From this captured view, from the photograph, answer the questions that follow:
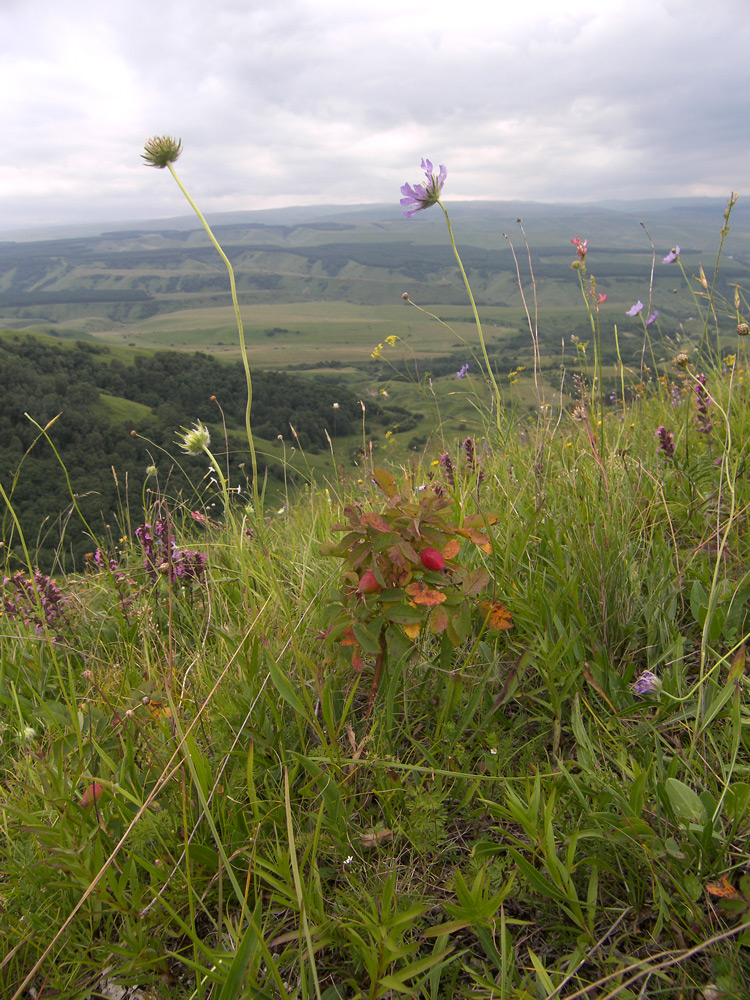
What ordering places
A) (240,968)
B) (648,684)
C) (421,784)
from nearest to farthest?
(240,968) → (421,784) → (648,684)

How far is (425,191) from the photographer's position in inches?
108

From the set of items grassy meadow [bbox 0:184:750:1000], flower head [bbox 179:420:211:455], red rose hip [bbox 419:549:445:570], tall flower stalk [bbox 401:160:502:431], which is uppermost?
tall flower stalk [bbox 401:160:502:431]

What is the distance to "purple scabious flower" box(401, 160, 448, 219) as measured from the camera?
8.84 feet

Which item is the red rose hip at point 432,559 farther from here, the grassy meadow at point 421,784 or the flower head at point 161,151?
the flower head at point 161,151

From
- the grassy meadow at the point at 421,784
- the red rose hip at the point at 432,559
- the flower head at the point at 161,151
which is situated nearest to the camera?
the grassy meadow at the point at 421,784

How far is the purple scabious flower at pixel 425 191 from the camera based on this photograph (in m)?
2.70

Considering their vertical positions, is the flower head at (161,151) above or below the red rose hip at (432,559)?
above

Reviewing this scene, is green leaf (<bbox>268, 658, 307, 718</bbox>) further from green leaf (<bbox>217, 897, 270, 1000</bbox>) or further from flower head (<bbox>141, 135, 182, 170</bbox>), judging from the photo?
flower head (<bbox>141, 135, 182, 170</bbox>)

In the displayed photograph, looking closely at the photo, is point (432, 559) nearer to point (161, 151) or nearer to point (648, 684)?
point (648, 684)

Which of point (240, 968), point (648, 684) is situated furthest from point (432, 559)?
point (240, 968)

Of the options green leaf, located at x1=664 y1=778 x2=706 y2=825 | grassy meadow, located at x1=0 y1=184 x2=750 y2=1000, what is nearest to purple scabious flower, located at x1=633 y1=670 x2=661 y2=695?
grassy meadow, located at x1=0 y1=184 x2=750 y2=1000

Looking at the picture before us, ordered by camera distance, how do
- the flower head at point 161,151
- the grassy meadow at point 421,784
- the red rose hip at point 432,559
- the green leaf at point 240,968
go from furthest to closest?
the flower head at point 161,151
the red rose hip at point 432,559
the grassy meadow at point 421,784
the green leaf at point 240,968

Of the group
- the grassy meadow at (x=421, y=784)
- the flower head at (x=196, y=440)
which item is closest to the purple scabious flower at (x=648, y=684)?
the grassy meadow at (x=421, y=784)

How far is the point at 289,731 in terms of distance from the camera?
1.59 meters
